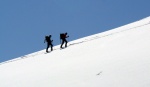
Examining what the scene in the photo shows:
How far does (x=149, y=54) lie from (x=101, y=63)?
143cm

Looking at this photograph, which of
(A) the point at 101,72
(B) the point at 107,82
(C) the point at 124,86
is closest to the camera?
(C) the point at 124,86

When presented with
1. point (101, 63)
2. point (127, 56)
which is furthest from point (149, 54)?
point (101, 63)

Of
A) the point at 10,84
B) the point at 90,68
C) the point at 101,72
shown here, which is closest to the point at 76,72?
the point at 90,68

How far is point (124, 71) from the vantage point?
731 centimetres

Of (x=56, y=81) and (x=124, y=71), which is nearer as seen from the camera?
(x=124, y=71)

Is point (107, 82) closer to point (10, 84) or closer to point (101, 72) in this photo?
point (101, 72)

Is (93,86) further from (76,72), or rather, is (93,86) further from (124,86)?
(76,72)

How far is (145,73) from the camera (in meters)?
6.69

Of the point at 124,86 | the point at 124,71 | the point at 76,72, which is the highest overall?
the point at 76,72

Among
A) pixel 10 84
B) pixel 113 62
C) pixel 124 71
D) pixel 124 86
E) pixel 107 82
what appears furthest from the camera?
pixel 10 84

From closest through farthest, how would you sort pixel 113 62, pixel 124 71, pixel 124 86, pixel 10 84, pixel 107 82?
pixel 124 86 < pixel 107 82 < pixel 124 71 < pixel 113 62 < pixel 10 84

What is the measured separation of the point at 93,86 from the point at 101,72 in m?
0.98

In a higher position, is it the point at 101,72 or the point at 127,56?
the point at 127,56

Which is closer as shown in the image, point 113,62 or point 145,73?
point 145,73
